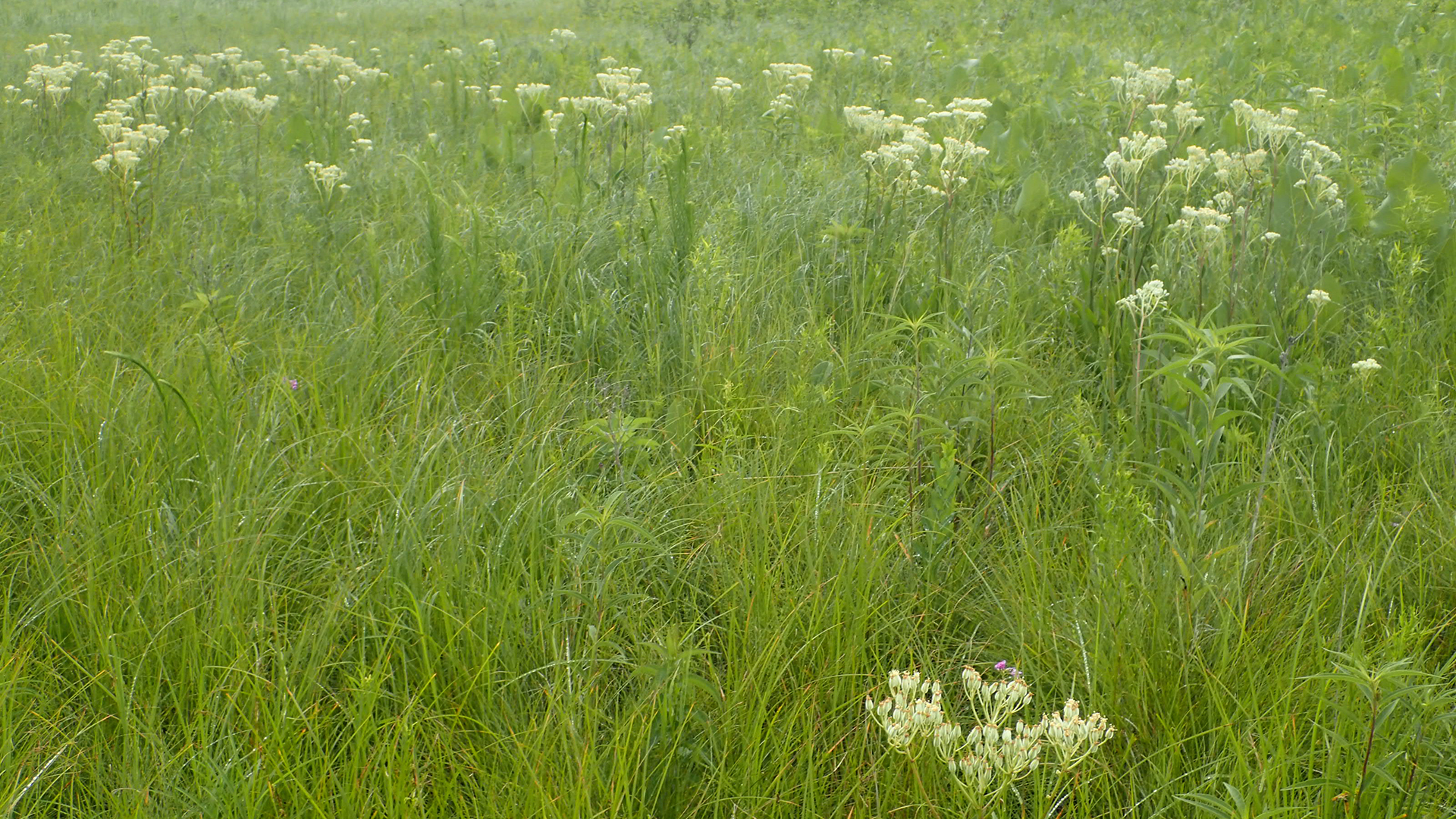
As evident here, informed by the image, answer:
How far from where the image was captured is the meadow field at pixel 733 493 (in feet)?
5.67

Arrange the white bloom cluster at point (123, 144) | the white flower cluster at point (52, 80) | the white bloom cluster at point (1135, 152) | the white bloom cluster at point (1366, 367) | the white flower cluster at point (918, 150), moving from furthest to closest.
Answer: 1. the white flower cluster at point (52, 80)
2. the white bloom cluster at point (123, 144)
3. the white flower cluster at point (918, 150)
4. the white bloom cluster at point (1135, 152)
5. the white bloom cluster at point (1366, 367)

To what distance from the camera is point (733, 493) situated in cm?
235

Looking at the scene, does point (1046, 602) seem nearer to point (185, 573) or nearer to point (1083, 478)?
point (1083, 478)

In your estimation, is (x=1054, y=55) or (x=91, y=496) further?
(x=1054, y=55)

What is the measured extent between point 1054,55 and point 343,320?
602 centimetres

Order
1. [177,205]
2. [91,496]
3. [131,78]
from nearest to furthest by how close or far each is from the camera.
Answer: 1. [91,496]
2. [177,205]
3. [131,78]

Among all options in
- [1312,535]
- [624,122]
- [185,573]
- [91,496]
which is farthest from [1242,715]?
[624,122]

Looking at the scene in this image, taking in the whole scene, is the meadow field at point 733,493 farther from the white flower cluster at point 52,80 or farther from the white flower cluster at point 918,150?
the white flower cluster at point 52,80

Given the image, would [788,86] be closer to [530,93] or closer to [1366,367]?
[530,93]

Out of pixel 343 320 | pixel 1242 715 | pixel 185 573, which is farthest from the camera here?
pixel 343 320

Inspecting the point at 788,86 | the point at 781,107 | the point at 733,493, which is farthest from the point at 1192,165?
the point at 788,86

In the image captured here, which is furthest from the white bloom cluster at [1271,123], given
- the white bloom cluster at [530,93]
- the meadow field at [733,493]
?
the white bloom cluster at [530,93]

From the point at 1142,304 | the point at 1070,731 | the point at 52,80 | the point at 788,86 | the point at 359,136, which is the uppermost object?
the point at 1142,304

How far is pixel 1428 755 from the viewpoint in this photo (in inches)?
67.0
